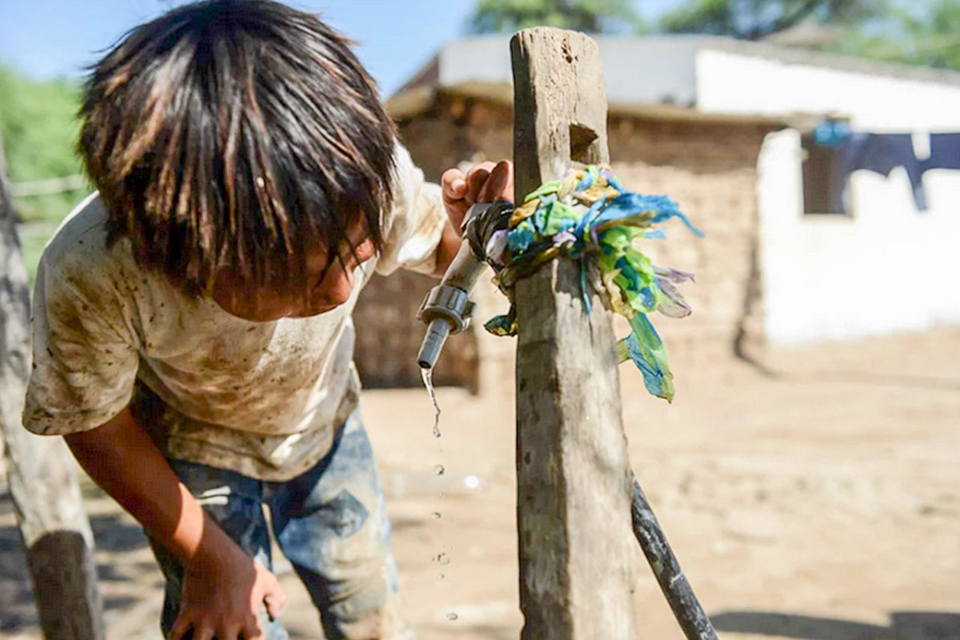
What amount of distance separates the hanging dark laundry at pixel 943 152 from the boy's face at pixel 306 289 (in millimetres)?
8413

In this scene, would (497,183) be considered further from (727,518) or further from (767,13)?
(767,13)

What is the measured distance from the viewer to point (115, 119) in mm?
1272

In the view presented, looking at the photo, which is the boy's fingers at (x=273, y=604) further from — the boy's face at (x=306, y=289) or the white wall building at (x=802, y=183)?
the white wall building at (x=802, y=183)

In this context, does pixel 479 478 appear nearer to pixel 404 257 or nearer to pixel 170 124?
pixel 404 257

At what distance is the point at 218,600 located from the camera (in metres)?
1.69

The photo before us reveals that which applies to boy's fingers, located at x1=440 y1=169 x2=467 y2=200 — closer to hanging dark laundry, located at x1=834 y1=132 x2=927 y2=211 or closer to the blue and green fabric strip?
the blue and green fabric strip

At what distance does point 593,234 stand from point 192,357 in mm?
905

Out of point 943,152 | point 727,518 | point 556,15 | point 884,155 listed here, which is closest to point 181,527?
point 727,518

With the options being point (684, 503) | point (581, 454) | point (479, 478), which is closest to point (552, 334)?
point (581, 454)

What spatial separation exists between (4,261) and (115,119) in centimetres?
142

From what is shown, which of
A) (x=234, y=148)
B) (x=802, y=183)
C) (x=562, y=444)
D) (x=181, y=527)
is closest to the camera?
(x=562, y=444)

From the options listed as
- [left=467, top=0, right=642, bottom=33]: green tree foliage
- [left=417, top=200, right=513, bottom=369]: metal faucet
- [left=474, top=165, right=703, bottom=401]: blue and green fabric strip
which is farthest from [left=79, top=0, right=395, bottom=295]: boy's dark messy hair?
[left=467, top=0, right=642, bottom=33]: green tree foliage

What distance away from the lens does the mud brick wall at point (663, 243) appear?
7.98m

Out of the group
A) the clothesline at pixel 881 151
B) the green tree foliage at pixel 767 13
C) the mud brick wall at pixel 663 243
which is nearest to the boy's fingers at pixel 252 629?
A: the mud brick wall at pixel 663 243
